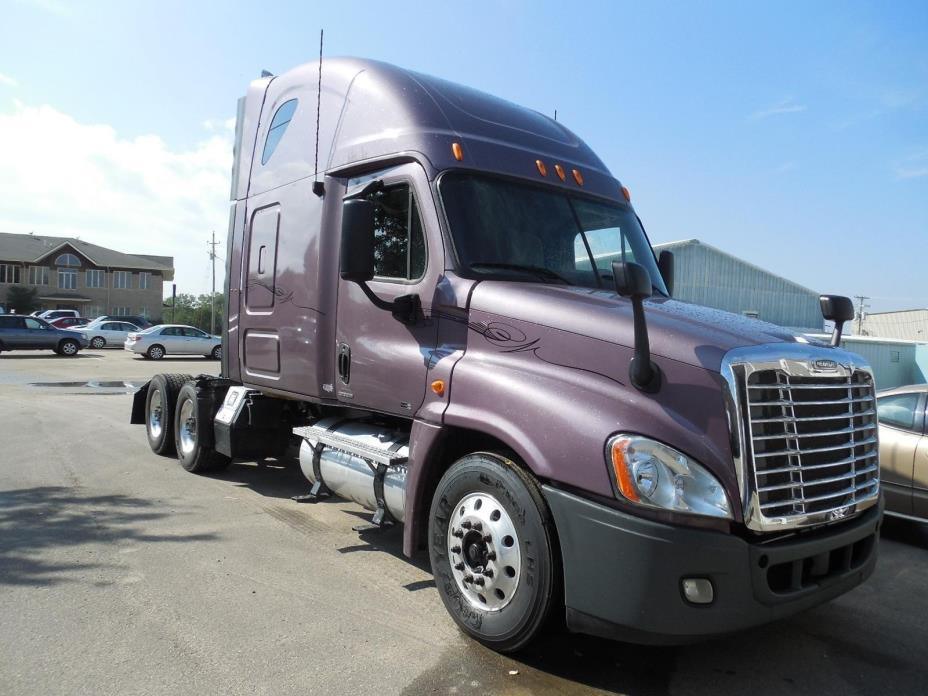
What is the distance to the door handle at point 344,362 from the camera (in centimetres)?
493

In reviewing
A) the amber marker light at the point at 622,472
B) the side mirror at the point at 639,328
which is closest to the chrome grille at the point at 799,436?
the side mirror at the point at 639,328

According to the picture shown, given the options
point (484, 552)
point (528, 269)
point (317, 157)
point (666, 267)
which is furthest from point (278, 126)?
point (484, 552)

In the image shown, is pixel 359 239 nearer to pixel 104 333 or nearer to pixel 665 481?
pixel 665 481

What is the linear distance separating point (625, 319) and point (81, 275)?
71583 millimetres

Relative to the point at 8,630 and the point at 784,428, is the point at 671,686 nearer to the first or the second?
the point at 784,428

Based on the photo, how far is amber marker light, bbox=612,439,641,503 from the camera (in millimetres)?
2987

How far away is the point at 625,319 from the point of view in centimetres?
340

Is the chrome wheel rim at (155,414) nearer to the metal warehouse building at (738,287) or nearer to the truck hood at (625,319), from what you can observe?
the truck hood at (625,319)

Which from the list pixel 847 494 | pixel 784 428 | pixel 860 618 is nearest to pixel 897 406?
pixel 860 618

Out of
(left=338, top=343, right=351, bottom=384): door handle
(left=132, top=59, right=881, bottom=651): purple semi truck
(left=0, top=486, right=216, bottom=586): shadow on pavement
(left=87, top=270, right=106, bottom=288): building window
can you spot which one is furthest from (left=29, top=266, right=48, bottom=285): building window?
(left=338, top=343, right=351, bottom=384): door handle

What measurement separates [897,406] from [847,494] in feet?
12.4

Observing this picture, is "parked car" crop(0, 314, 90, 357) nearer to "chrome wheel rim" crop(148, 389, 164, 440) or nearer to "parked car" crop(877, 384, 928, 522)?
"chrome wheel rim" crop(148, 389, 164, 440)

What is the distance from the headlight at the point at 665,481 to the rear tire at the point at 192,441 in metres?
5.37

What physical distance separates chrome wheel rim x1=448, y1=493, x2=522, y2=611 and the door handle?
1.54m
